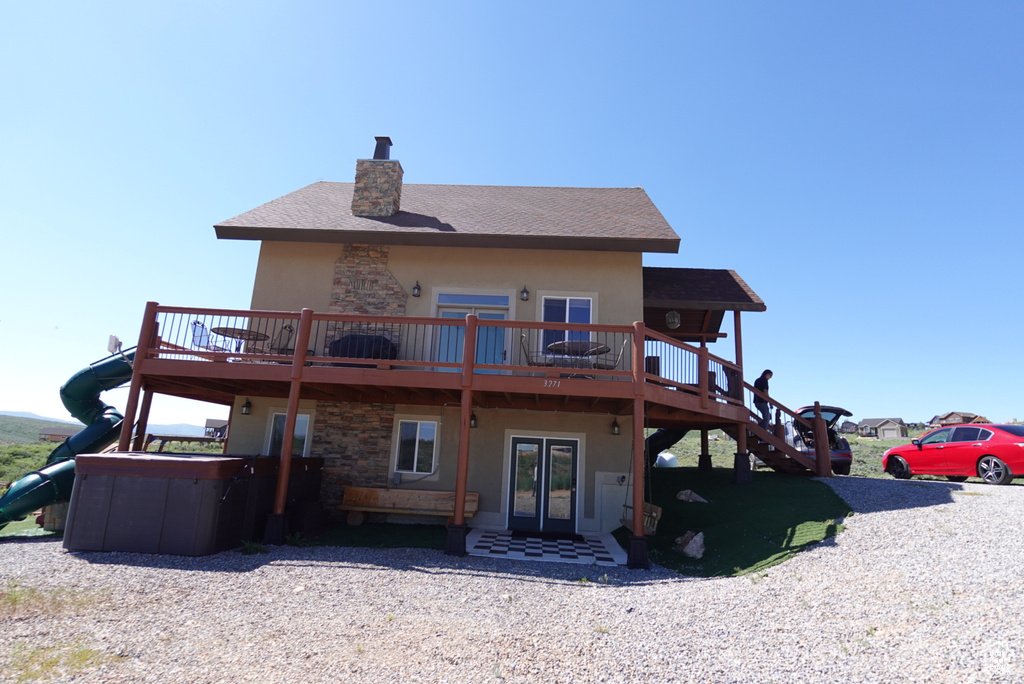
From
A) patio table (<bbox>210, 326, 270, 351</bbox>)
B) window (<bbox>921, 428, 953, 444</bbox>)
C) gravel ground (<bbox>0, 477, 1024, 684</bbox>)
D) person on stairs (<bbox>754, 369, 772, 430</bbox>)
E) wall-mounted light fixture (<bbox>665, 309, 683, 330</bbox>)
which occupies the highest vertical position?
wall-mounted light fixture (<bbox>665, 309, 683, 330</bbox>)

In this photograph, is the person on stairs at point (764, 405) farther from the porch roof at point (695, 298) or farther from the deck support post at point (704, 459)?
the deck support post at point (704, 459)

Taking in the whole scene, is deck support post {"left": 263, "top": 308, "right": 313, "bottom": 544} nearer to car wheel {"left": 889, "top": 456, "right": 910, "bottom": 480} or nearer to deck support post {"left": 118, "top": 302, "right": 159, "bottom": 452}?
deck support post {"left": 118, "top": 302, "right": 159, "bottom": 452}

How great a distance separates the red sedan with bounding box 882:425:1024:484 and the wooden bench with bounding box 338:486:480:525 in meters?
10.2

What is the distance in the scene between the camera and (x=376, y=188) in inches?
508

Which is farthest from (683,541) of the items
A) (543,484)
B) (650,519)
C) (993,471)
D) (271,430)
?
(271,430)

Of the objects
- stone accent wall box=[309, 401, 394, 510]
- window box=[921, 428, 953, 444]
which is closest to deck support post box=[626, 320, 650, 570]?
stone accent wall box=[309, 401, 394, 510]

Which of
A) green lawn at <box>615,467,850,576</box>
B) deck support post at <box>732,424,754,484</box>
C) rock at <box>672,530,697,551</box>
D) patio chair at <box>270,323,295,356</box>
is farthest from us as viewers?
deck support post at <box>732,424,754,484</box>

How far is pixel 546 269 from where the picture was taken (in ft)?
39.1

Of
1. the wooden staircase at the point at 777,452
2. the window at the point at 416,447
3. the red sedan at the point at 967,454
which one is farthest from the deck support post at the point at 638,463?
the red sedan at the point at 967,454

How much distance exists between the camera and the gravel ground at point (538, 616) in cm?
380

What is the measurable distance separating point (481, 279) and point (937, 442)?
35.5 ft

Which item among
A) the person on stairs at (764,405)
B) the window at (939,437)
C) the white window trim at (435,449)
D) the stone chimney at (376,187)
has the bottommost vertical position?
the white window trim at (435,449)

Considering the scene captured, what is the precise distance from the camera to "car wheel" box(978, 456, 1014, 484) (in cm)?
1042

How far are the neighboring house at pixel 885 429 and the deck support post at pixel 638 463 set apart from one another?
69.6 m
